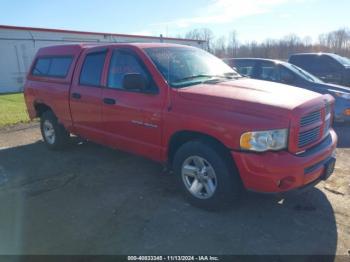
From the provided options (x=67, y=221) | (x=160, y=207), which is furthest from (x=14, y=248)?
(x=160, y=207)

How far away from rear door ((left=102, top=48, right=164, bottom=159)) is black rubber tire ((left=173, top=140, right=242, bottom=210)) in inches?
→ 25.1

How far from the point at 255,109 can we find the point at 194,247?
1549mm

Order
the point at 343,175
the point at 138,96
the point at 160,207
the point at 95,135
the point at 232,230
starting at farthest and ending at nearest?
the point at 95,135
the point at 343,175
the point at 138,96
the point at 160,207
the point at 232,230

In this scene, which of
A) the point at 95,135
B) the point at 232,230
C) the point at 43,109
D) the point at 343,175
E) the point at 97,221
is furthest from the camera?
the point at 43,109

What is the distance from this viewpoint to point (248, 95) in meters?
3.71

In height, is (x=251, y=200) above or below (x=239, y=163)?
below

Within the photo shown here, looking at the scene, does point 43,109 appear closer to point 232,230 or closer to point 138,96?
point 138,96

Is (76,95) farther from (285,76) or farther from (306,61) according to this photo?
(306,61)

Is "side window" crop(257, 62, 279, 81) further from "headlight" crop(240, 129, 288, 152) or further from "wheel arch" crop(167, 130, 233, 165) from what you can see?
"headlight" crop(240, 129, 288, 152)

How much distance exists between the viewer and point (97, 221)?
3.79 m

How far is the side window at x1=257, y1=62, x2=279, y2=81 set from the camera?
27.5 feet

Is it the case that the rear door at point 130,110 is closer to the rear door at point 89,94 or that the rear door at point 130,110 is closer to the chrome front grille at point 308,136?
the rear door at point 89,94

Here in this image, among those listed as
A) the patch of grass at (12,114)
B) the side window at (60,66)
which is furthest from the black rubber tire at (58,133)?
the patch of grass at (12,114)

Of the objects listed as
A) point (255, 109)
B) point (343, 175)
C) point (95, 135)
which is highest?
point (255, 109)
